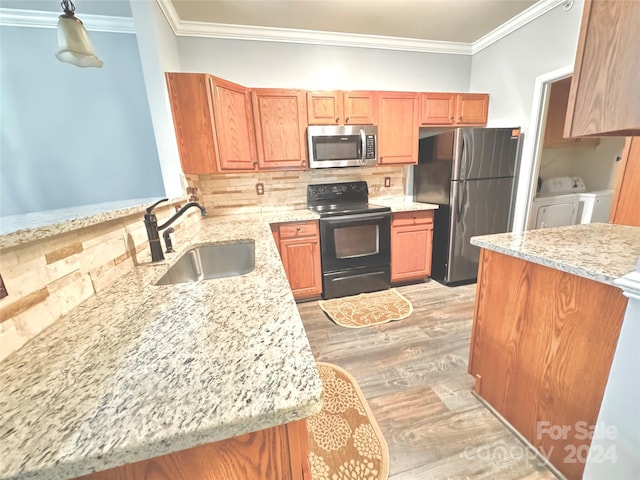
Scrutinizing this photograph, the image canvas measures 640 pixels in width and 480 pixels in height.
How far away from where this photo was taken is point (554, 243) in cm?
110

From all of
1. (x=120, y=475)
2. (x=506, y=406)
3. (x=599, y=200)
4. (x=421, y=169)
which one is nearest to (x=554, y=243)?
(x=506, y=406)

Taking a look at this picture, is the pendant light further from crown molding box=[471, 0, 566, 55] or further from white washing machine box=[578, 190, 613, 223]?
white washing machine box=[578, 190, 613, 223]

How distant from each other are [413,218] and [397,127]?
0.99m

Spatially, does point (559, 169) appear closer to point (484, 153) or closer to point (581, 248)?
point (484, 153)

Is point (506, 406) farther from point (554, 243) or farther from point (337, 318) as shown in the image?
point (337, 318)

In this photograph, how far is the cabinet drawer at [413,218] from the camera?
2.57 metres

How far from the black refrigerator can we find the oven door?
650 millimetres

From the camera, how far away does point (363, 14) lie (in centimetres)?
220

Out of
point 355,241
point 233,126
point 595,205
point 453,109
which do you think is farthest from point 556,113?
point 233,126

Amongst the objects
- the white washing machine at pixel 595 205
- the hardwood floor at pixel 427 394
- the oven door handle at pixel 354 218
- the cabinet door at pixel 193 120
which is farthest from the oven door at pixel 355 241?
the white washing machine at pixel 595 205

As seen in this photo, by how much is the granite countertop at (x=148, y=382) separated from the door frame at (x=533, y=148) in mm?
2928

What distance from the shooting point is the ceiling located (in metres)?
2.03

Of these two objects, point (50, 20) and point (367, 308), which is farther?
point (367, 308)

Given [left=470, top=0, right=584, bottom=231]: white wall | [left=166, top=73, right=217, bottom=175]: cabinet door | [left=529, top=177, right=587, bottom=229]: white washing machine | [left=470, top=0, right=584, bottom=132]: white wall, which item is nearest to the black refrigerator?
[left=470, top=0, right=584, bottom=231]: white wall
